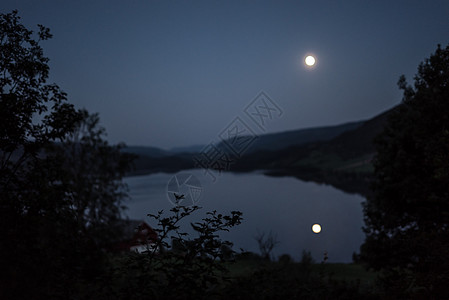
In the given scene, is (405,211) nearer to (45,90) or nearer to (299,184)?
(45,90)

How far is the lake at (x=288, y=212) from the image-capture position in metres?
73.6

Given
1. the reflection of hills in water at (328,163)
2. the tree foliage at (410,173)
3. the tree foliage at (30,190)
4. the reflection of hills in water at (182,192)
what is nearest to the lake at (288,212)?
the reflection of hills in water at (328,163)

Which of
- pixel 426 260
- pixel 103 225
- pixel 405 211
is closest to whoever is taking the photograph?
pixel 426 260

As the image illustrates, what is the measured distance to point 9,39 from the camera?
22.7ft

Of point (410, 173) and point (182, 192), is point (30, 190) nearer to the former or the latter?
point (182, 192)

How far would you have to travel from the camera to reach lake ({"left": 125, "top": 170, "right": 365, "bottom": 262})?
7356cm

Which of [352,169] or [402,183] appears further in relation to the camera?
[352,169]

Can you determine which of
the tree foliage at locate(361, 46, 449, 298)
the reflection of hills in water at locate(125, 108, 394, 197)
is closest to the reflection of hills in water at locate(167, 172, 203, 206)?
the tree foliage at locate(361, 46, 449, 298)

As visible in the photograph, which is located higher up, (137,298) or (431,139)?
(431,139)

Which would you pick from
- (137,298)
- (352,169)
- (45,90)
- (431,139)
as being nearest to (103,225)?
(45,90)

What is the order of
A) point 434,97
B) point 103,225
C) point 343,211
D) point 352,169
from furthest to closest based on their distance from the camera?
point 352,169 → point 343,211 → point 103,225 → point 434,97

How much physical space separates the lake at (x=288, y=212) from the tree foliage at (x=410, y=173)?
36.9 meters

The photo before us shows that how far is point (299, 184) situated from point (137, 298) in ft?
490

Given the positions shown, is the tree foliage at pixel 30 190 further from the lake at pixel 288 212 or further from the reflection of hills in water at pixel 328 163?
the reflection of hills in water at pixel 328 163
